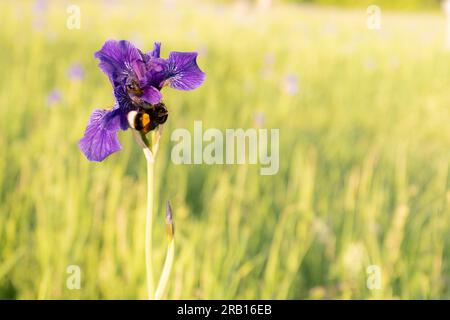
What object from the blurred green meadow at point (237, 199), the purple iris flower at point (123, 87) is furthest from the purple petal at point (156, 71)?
the blurred green meadow at point (237, 199)

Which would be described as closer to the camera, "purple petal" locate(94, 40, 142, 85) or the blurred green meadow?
"purple petal" locate(94, 40, 142, 85)

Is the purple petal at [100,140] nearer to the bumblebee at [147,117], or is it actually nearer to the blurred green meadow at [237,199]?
the bumblebee at [147,117]

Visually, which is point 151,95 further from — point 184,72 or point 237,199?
point 237,199

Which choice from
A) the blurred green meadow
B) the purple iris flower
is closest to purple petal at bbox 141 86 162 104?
the purple iris flower

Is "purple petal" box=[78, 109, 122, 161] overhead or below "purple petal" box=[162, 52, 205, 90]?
below

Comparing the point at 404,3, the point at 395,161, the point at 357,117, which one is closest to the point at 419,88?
the point at 357,117

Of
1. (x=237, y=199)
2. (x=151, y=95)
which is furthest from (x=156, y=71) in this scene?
(x=237, y=199)

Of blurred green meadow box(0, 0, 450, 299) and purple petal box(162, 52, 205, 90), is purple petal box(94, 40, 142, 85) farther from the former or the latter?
blurred green meadow box(0, 0, 450, 299)
